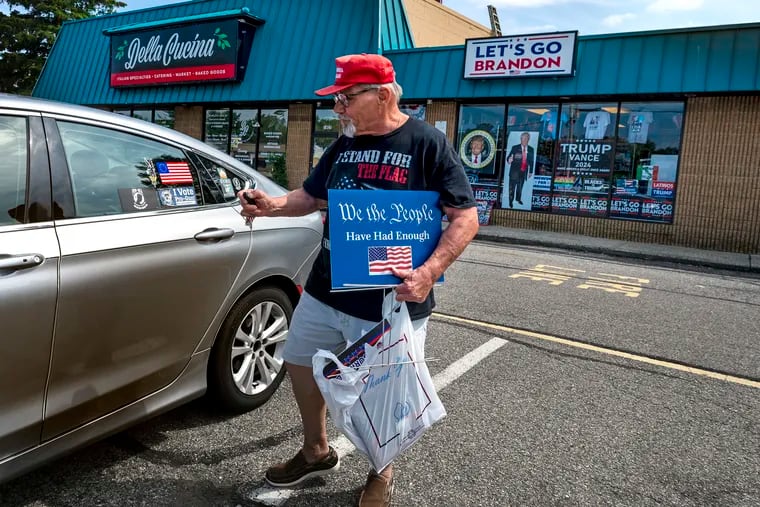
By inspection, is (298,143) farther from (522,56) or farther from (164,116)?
(522,56)

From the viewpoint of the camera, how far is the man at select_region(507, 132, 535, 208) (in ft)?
47.0

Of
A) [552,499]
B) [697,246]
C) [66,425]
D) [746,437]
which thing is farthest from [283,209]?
[697,246]

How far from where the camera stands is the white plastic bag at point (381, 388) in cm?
234

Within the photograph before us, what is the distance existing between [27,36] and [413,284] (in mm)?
33239

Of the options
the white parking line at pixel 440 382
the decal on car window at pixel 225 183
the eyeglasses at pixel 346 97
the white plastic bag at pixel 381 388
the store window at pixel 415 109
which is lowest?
the white parking line at pixel 440 382

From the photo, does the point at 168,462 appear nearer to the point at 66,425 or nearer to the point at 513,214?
the point at 66,425

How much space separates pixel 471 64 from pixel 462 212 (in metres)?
12.5

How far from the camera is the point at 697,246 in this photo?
12.7 m

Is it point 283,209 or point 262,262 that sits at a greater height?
point 283,209

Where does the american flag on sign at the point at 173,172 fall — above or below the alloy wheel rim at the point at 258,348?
above

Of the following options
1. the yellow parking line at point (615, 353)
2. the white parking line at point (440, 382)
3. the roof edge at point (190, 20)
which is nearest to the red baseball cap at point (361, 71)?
the white parking line at point (440, 382)

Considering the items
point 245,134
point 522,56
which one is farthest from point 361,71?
point 245,134

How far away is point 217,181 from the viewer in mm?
3305

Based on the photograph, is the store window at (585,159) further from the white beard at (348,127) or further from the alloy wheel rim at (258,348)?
the white beard at (348,127)
